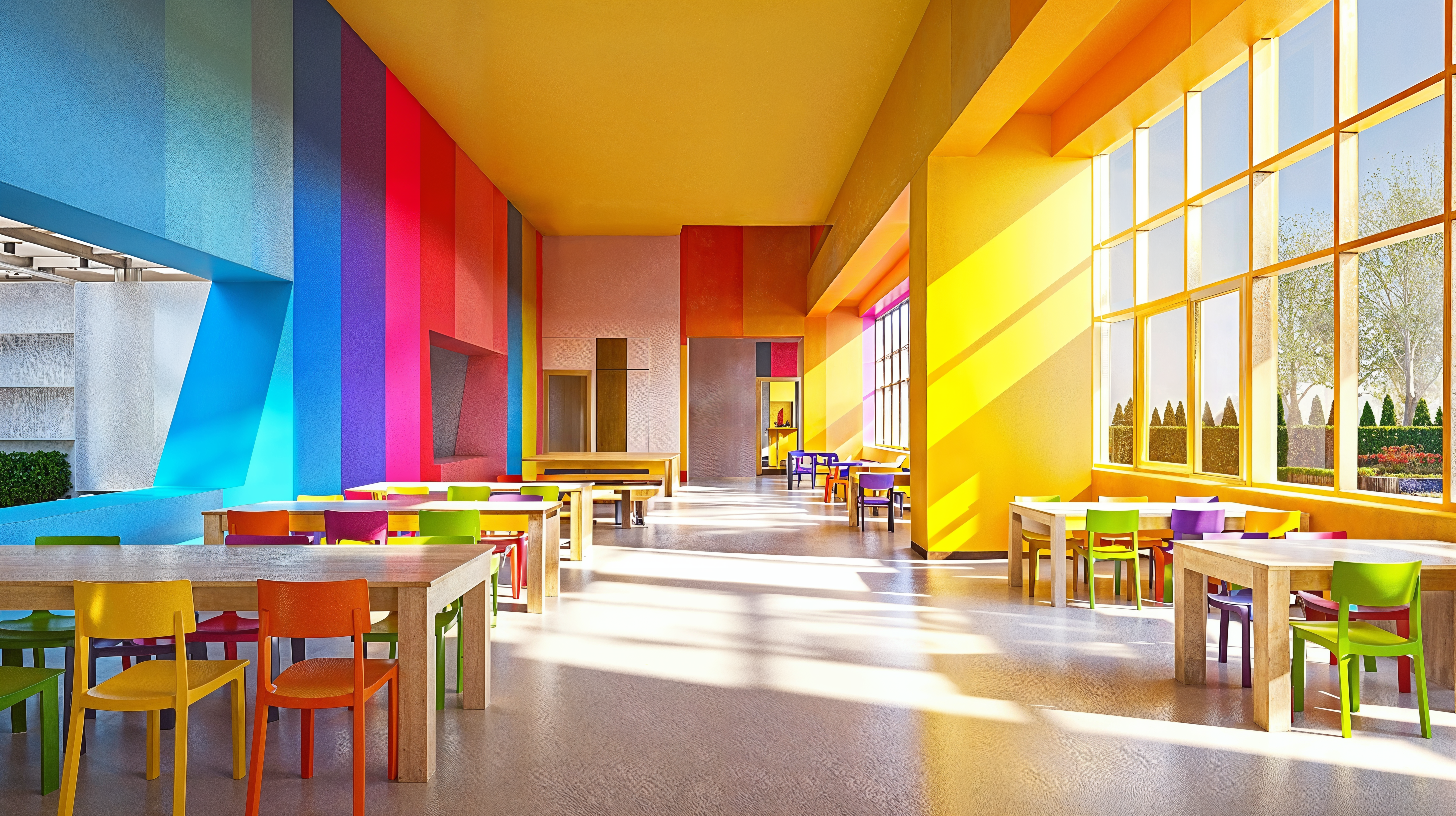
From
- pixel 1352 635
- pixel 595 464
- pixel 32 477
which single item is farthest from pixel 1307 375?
pixel 32 477

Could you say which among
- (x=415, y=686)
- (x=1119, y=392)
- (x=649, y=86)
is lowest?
(x=415, y=686)

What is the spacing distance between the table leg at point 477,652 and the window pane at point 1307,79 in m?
6.08

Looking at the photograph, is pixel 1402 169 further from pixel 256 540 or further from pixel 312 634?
pixel 256 540

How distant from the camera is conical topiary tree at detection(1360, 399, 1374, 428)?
5.06m

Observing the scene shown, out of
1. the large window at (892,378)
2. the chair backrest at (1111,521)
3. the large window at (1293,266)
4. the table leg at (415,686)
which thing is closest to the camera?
the table leg at (415,686)

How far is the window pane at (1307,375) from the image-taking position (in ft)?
17.9

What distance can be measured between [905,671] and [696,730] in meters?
1.31

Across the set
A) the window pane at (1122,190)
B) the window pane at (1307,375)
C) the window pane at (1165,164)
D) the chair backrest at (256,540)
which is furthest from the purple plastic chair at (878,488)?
the chair backrest at (256,540)

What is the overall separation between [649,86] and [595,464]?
17.9 ft

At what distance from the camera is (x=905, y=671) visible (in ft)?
13.4

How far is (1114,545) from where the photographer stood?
589 centimetres

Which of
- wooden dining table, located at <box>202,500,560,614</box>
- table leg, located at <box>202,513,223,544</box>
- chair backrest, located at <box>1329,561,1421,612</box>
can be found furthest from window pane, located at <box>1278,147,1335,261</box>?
table leg, located at <box>202,513,223,544</box>

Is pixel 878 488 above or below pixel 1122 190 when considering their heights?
below

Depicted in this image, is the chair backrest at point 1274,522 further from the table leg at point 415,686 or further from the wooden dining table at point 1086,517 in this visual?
the table leg at point 415,686
